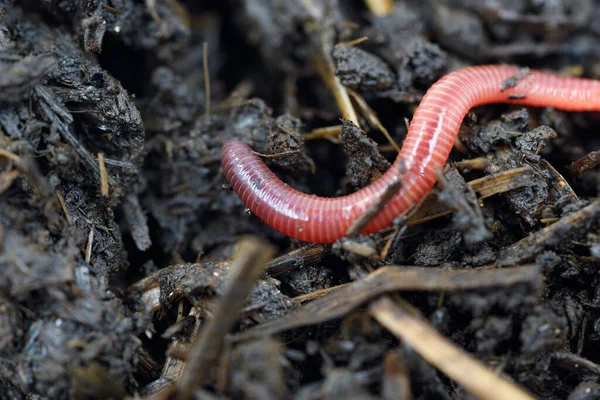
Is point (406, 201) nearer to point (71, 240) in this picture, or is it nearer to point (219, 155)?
point (219, 155)

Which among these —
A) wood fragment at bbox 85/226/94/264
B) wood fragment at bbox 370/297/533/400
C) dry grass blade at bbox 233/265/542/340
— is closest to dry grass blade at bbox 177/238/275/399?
dry grass blade at bbox 233/265/542/340

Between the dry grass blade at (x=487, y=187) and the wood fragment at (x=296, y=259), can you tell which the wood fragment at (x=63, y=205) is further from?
the dry grass blade at (x=487, y=187)

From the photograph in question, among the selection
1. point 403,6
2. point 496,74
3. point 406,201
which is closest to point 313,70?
point 403,6

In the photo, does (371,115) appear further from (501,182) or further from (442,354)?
(442,354)

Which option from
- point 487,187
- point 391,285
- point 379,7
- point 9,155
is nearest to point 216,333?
point 391,285

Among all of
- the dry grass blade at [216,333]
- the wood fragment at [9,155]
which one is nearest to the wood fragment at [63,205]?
the wood fragment at [9,155]

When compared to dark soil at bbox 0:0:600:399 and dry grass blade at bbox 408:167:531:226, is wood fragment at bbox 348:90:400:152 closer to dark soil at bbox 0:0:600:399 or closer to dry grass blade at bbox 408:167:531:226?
dark soil at bbox 0:0:600:399
